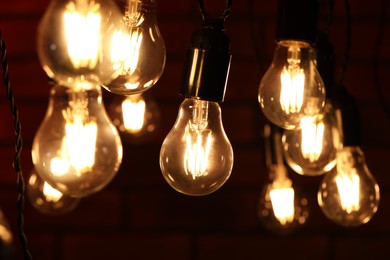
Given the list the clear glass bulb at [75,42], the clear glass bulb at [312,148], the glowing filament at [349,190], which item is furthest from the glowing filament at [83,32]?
the glowing filament at [349,190]

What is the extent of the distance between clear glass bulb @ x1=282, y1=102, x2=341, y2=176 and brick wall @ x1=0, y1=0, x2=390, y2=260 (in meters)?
0.73

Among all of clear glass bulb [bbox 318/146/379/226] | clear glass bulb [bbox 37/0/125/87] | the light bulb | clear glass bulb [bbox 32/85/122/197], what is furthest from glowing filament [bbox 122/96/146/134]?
clear glass bulb [bbox 37/0/125/87]

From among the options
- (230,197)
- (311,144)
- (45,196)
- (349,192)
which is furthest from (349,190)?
(230,197)

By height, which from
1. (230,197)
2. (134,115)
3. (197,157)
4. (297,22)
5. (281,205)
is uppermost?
(297,22)

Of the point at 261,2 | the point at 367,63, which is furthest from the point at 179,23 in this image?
the point at 367,63

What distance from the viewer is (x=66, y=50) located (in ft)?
1.47

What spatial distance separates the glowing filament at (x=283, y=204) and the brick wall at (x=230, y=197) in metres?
0.36

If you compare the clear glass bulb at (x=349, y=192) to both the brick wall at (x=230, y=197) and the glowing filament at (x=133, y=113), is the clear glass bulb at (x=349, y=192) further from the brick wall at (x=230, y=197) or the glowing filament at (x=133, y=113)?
the brick wall at (x=230, y=197)

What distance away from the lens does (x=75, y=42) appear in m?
0.45

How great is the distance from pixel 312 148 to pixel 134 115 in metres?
0.60

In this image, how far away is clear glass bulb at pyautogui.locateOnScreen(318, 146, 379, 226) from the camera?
2.98 ft

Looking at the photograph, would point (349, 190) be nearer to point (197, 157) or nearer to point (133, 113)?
point (197, 157)

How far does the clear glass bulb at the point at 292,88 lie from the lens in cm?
67

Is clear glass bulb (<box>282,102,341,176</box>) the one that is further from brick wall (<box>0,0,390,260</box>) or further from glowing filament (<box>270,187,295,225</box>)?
brick wall (<box>0,0,390,260</box>)
